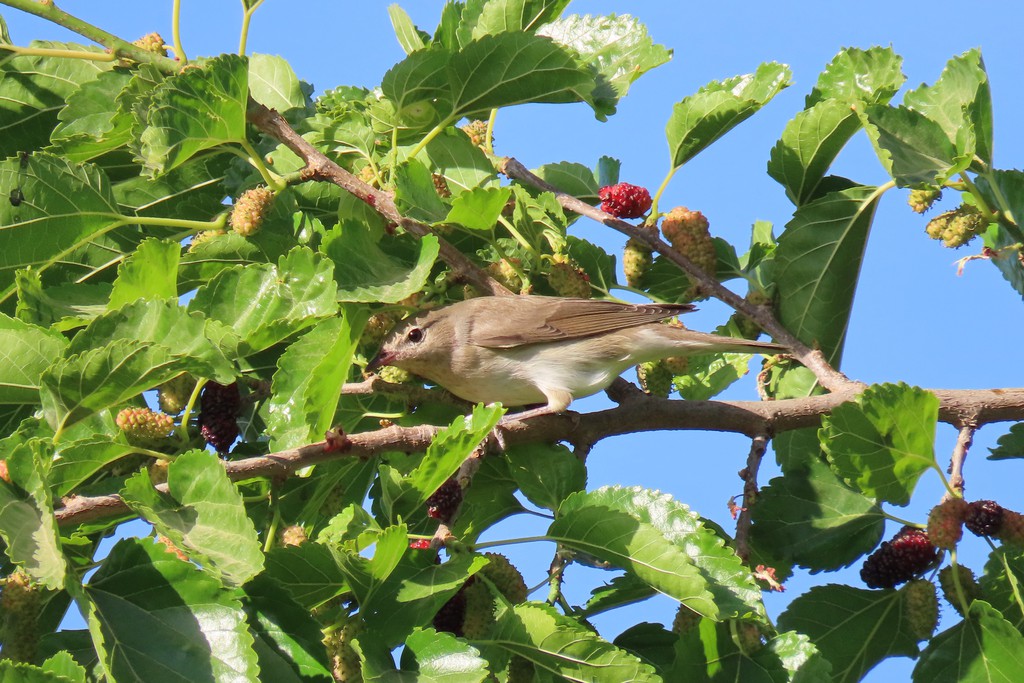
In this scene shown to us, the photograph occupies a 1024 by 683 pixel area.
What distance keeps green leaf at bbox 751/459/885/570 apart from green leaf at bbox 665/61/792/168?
5.11 feet

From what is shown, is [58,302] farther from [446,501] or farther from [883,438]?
[883,438]

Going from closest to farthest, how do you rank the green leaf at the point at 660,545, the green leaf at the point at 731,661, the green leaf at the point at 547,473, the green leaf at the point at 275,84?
1. the green leaf at the point at 660,545
2. the green leaf at the point at 731,661
3. the green leaf at the point at 547,473
4. the green leaf at the point at 275,84

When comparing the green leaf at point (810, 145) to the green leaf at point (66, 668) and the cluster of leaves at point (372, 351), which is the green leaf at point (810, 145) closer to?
the cluster of leaves at point (372, 351)

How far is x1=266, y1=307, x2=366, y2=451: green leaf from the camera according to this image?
346cm

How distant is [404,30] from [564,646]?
3364 mm

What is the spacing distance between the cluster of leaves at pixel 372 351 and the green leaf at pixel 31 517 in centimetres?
1

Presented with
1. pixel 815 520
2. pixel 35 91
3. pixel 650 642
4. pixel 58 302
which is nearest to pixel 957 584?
pixel 815 520

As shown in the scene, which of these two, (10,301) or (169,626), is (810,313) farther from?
(10,301)

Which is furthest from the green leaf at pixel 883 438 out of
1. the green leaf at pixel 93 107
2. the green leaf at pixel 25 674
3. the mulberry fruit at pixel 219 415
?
the green leaf at pixel 93 107

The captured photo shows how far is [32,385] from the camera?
11.7 ft

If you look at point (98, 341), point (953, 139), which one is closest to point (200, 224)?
point (98, 341)

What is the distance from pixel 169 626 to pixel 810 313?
10.4 ft

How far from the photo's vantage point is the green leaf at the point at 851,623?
4.05m

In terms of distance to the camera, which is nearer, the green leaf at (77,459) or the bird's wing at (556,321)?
the green leaf at (77,459)
